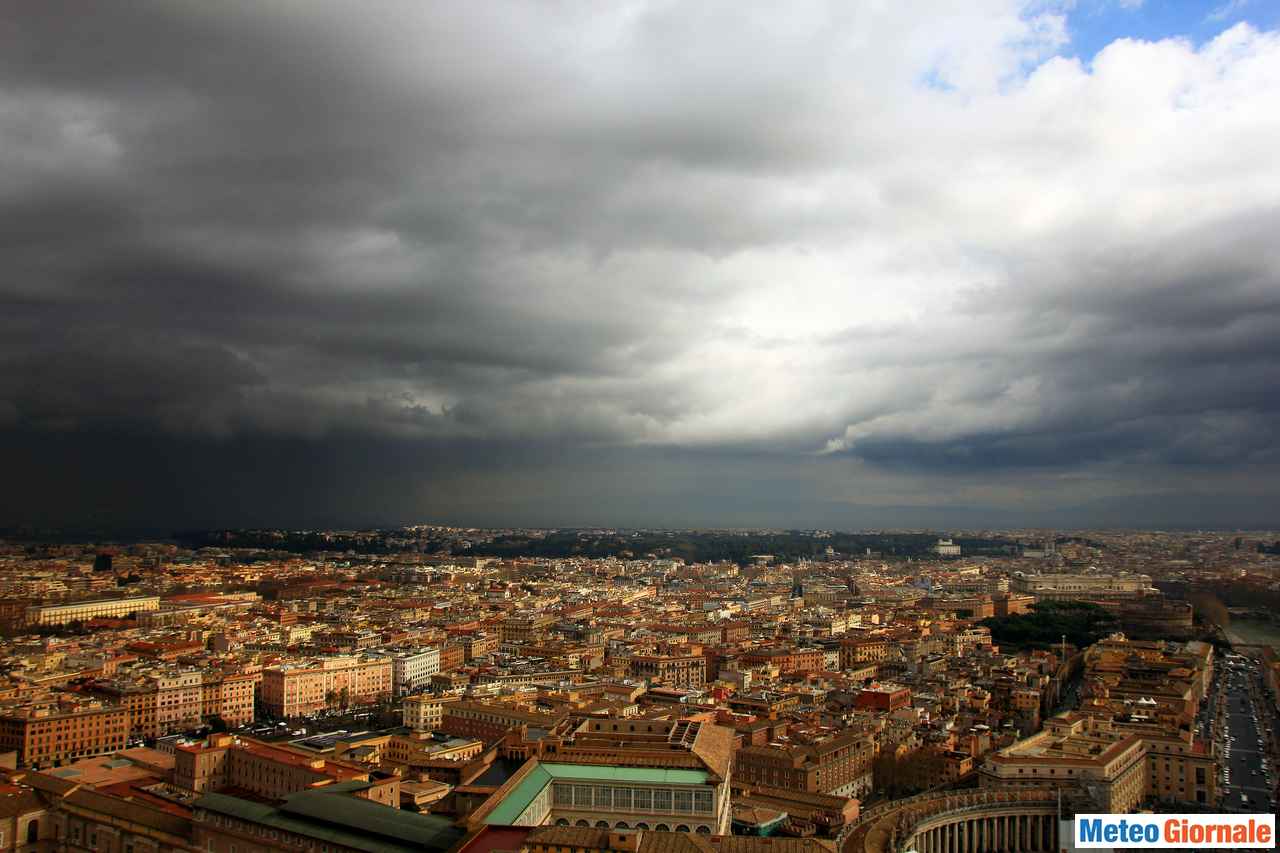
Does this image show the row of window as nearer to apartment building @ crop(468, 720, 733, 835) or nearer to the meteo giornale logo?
apartment building @ crop(468, 720, 733, 835)

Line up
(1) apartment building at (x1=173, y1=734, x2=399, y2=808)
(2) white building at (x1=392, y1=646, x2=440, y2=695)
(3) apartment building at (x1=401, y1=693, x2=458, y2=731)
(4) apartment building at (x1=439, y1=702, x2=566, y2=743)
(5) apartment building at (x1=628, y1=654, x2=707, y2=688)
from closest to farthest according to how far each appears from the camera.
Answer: (1) apartment building at (x1=173, y1=734, x2=399, y2=808) < (4) apartment building at (x1=439, y1=702, x2=566, y2=743) < (3) apartment building at (x1=401, y1=693, x2=458, y2=731) < (2) white building at (x1=392, y1=646, x2=440, y2=695) < (5) apartment building at (x1=628, y1=654, x2=707, y2=688)

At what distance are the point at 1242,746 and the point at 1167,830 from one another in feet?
84.9

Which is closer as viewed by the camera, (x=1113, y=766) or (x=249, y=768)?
(x=249, y=768)

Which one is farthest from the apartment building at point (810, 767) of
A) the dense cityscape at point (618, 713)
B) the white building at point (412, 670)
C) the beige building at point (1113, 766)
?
the white building at point (412, 670)

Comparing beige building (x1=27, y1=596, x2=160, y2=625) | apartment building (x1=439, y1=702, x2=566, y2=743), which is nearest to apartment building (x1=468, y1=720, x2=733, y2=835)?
apartment building (x1=439, y1=702, x2=566, y2=743)

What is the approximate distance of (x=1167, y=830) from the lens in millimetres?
14953

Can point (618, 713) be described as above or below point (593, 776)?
below

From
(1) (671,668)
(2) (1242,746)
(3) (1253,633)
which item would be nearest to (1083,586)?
(3) (1253,633)

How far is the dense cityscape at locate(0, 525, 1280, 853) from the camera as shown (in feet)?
71.8

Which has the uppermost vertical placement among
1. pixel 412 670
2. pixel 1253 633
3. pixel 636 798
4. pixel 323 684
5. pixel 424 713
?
pixel 636 798

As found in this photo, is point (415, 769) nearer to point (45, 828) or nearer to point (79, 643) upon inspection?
point (45, 828)

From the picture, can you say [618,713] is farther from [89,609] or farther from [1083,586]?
[1083,586]

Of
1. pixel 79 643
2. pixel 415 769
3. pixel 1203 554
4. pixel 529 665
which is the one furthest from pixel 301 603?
pixel 1203 554

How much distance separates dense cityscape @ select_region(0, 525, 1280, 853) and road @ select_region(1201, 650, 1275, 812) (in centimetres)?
16
